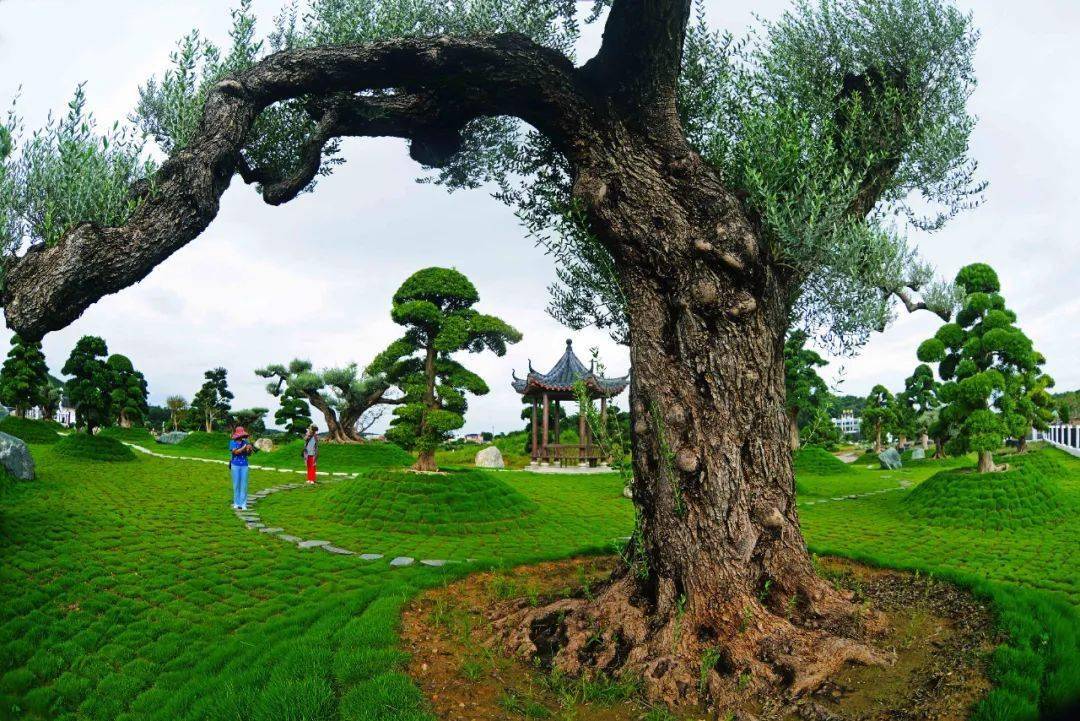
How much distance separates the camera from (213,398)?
51188mm

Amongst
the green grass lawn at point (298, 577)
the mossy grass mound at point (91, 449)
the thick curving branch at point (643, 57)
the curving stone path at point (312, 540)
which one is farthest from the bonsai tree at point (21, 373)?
the thick curving branch at point (643, 57)

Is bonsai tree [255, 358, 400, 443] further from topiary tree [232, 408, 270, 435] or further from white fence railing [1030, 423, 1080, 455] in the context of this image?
white fence railing [1030, 423, 1080, 455]

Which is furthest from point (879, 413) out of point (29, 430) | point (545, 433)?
point (29, 430)

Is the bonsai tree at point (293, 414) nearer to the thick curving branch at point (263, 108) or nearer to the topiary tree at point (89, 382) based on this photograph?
the topiary tree at point (89, 382)

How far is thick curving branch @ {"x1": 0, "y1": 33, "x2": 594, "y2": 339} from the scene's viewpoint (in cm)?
505

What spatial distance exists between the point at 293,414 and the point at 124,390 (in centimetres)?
898

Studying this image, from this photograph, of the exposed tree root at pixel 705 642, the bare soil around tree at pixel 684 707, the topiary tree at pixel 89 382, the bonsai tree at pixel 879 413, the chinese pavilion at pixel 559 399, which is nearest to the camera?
the bare soil around tree at pixel 684 707

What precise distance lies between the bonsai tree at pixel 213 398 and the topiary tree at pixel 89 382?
20591 mm

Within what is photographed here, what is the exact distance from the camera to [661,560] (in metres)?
6.04

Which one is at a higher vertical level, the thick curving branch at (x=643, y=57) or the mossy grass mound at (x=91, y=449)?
the thick curving branch at (x=643, y=57)

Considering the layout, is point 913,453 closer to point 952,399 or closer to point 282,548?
point 952,399

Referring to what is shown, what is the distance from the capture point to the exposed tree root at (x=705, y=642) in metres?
5.04

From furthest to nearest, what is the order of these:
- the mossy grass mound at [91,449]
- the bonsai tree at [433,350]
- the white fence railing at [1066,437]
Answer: the white fence railing at [1066,437] → the mossy grass mound at [91,449] → the bonsai tree at [433,350]

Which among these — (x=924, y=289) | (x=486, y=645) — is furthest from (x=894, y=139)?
(x=486, y=645)
